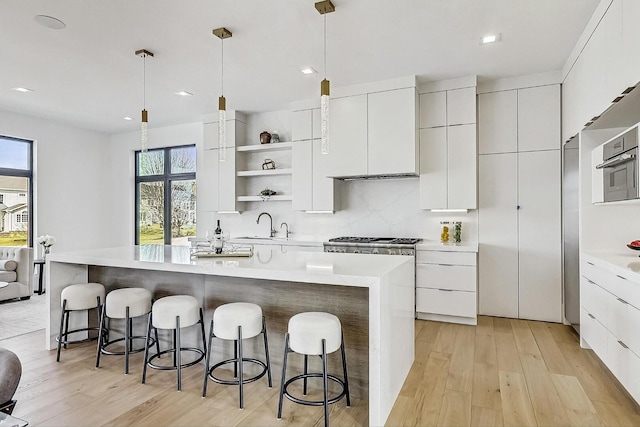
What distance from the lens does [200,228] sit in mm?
6289

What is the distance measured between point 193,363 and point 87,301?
1.18m

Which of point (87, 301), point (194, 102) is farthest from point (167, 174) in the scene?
point (87, 301)

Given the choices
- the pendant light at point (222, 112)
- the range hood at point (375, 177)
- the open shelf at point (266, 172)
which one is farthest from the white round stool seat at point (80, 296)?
the range hood at point (375, 177)

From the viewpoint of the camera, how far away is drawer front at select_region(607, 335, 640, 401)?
7.30 feet

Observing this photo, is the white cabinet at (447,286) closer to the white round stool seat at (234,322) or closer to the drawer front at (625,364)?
the drawer front at (625,364)

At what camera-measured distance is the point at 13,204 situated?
596 cm

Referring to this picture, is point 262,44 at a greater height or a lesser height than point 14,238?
greater

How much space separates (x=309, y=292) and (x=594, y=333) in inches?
90.7

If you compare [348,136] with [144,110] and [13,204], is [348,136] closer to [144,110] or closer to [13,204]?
[144,110]

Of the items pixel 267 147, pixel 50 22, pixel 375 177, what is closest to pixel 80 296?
pixel 50 22

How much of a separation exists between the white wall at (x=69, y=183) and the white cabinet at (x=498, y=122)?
21.4 feet

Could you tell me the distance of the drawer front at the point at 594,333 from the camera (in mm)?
2766

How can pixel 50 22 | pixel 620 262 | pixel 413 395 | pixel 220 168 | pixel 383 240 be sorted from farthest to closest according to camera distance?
pixel 220 168, pixel 383 240, pixel 50 22, pixel 620 262, pixel 413 395

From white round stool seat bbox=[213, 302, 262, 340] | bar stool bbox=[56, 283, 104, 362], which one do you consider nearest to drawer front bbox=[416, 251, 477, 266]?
white round stool seat bbox=[213, 302, 262, 340]
